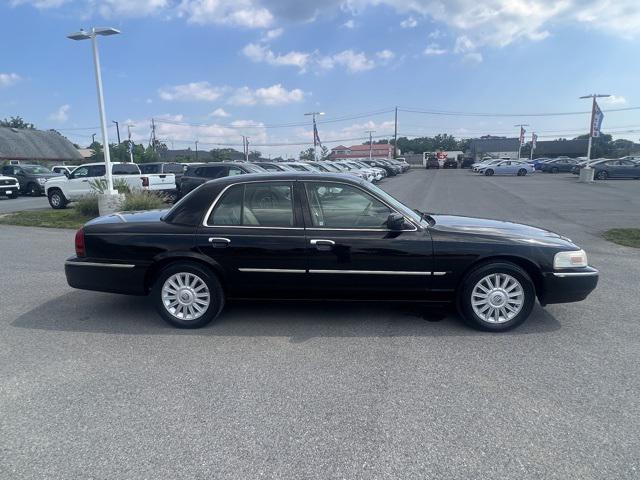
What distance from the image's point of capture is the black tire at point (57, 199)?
16139 millimetres

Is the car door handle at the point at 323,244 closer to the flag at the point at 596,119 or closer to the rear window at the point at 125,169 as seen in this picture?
the rear window at the point at 125,169

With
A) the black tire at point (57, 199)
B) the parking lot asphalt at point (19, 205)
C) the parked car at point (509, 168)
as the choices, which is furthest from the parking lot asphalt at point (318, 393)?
the parked car at point (509, 168)

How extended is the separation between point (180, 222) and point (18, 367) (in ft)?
6.21

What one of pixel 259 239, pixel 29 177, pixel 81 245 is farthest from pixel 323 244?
pixel 29 177

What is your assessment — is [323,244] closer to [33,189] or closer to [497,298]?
[497,298]

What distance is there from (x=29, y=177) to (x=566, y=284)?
1079 inches

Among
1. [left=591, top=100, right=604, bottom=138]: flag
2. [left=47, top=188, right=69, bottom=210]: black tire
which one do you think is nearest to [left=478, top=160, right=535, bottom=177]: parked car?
[left=591, top=100, right=604, bottom=138]: flag

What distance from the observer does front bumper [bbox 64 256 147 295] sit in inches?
185

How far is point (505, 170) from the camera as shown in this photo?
4172 centimetres

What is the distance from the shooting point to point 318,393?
3344 mm

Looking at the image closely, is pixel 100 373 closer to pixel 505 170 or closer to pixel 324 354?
pixel 324 354

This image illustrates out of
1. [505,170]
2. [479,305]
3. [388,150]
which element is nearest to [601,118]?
[505,170]

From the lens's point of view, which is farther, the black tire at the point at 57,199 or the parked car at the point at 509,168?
the parked car at the point at 509,168

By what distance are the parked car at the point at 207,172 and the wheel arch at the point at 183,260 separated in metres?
11.7
